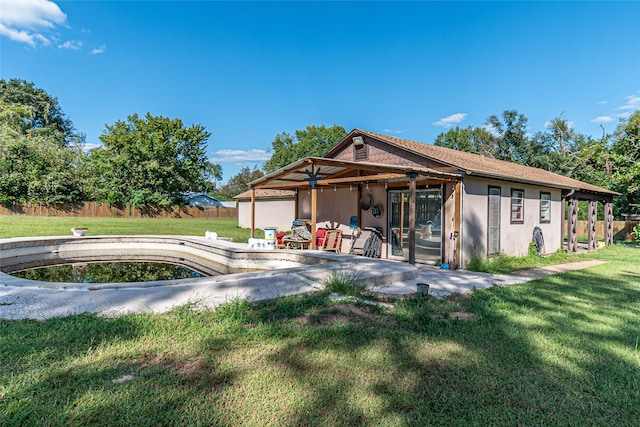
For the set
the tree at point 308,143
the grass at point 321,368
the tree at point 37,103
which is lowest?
the grass at point 321,368

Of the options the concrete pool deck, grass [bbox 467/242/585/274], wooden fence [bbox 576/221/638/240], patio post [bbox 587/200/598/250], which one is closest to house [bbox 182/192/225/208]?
the concrete pool deck

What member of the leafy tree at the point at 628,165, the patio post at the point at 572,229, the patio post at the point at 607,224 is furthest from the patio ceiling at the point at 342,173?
the leafy tree at the point at 628,165

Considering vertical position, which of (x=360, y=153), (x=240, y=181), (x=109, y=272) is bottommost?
(x=109, y=272)

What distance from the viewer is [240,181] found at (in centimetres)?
5925

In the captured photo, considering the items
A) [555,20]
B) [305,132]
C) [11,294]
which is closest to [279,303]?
[11,294]

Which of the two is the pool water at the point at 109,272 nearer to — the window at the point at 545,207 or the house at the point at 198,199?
the window at the point at 545,207

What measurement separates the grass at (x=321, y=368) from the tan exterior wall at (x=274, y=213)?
13935 millimetres

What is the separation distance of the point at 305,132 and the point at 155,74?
20.5 m

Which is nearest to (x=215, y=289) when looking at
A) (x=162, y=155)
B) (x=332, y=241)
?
(x=332, y=241)

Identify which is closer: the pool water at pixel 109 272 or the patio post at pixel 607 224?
the pool water at pixel 109 272

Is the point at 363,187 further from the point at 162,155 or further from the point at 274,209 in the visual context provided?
the point at 162,155

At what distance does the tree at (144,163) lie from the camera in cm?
2933

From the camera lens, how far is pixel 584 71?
17.5 m

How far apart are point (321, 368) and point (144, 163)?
31.4 metres
